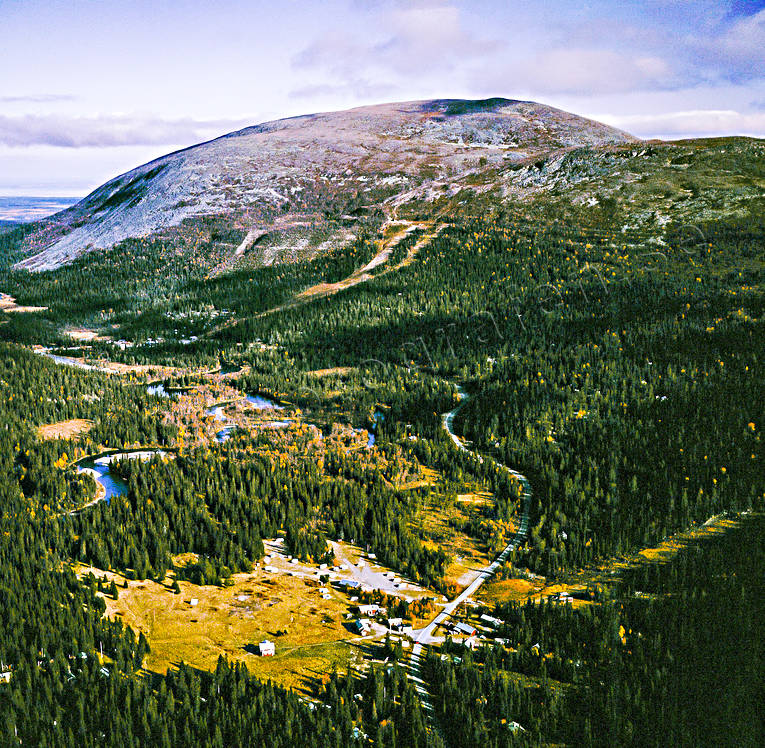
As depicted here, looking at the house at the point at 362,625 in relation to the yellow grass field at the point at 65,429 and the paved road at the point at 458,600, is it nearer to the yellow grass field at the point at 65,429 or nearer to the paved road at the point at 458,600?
the paved road at the point at 458,600

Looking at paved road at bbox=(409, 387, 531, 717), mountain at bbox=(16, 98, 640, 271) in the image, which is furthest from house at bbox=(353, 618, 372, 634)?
mountain at bbox=(16, 98, 640, 271)

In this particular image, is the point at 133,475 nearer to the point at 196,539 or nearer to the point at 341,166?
the point at 196,539

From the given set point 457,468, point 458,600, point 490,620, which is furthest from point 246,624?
point 457,468

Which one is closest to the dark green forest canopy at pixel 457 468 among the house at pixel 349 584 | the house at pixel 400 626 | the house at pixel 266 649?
the house at pixel 266 649

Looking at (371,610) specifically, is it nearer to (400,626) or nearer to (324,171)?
(400,626)

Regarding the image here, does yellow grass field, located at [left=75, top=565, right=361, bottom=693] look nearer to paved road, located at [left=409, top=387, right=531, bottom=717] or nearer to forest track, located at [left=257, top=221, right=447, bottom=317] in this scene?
paved road, located at [left=409, top=387, right=531, bottom=717]

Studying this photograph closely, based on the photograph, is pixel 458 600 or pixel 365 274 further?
pixel 365 274

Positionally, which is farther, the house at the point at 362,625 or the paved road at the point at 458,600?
the house at the point at 362,625
